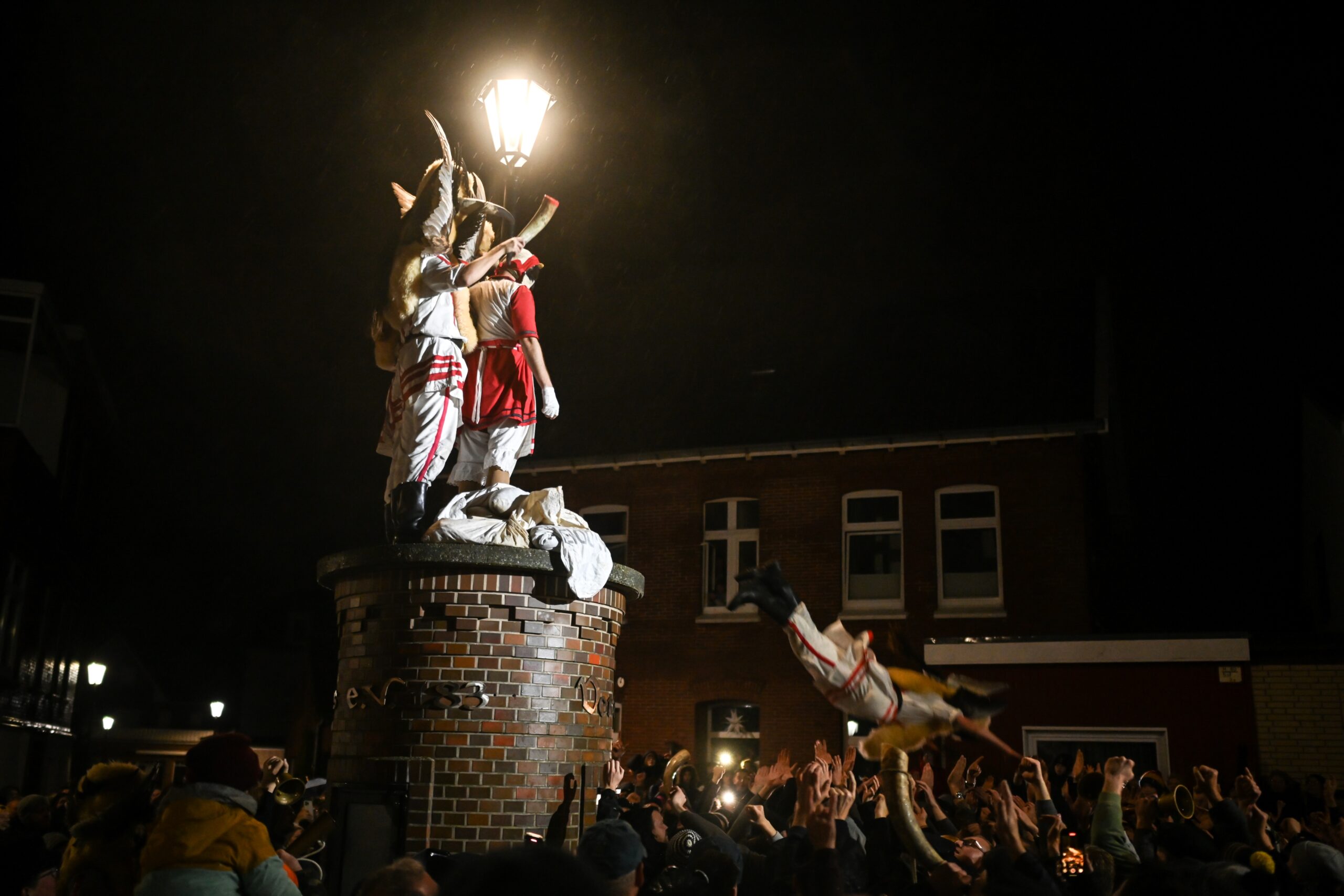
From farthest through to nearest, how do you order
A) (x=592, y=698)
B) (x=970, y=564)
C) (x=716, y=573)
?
1. (x=716, y=573)
2. (x=970, y=564)
3. (x=592, y=698)

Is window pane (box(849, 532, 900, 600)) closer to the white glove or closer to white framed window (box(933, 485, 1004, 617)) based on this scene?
white framed window (box(933, 485, 1004, 617))

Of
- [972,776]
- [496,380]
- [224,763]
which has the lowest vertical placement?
[972,776]

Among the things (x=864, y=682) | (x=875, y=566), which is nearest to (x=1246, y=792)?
(x=864, y=682)

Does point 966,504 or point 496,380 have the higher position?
point 966,504

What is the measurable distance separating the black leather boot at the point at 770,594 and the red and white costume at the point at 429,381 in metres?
2.82

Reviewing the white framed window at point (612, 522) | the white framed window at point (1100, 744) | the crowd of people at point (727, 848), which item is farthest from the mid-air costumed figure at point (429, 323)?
the white framed window at point (612, 522)

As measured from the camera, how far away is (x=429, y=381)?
7.37m

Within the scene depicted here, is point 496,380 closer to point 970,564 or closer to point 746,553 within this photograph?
point 970,564

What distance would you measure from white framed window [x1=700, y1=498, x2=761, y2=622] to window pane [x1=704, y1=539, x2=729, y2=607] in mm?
11

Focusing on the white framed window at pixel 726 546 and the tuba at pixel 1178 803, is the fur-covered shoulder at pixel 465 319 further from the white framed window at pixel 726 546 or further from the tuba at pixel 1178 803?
the white framed window at pixel 726 546

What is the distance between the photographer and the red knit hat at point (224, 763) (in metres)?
3.70

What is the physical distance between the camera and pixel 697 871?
376 centimetres

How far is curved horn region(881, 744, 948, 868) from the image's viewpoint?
440cm

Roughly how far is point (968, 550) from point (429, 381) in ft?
51.9
